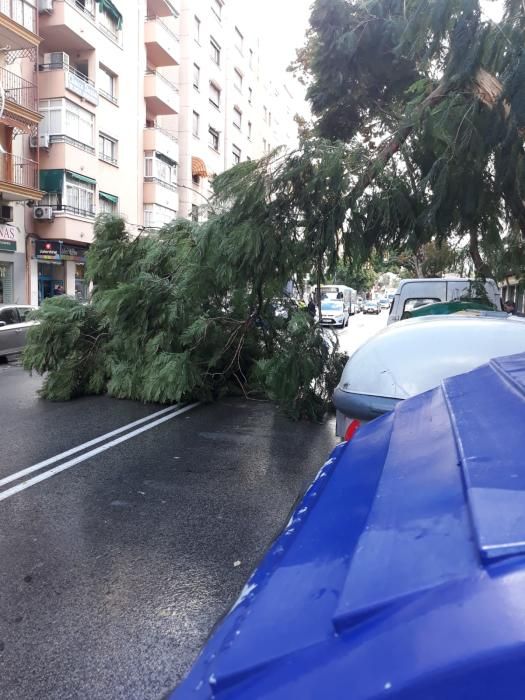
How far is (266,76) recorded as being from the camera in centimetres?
5006

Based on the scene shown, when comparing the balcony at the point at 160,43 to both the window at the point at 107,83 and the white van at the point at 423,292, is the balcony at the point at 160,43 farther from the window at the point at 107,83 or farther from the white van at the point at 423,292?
the white van at the point at 423,292

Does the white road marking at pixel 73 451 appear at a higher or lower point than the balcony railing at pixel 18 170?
lower

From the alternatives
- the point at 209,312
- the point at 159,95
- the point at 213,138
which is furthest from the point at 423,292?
the point at 213,138

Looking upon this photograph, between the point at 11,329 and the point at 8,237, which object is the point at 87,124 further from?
the point at 11,329

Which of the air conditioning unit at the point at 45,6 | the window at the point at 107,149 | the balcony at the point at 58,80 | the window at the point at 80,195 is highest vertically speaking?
the air conditioning unit at the point at 45,6

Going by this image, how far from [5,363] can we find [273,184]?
10.6 meters

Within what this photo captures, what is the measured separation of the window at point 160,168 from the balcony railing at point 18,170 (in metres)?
7.72

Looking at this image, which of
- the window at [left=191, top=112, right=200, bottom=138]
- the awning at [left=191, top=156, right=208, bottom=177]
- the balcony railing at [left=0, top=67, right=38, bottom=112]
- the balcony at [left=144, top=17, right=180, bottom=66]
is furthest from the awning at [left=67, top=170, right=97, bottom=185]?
the window at [left=191, top=112, right=200, bottom=138]

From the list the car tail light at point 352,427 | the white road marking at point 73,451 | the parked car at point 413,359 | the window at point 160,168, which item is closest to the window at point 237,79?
the window at point 160,168

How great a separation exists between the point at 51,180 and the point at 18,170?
1.26 metres

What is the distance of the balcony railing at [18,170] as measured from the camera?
21.2 metres

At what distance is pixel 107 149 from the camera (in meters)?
26.1

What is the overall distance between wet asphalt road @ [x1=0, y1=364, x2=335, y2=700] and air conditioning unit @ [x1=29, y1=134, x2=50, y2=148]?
1776 centimetres

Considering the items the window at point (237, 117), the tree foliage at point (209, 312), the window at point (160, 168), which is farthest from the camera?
the window at point (237, 117)
